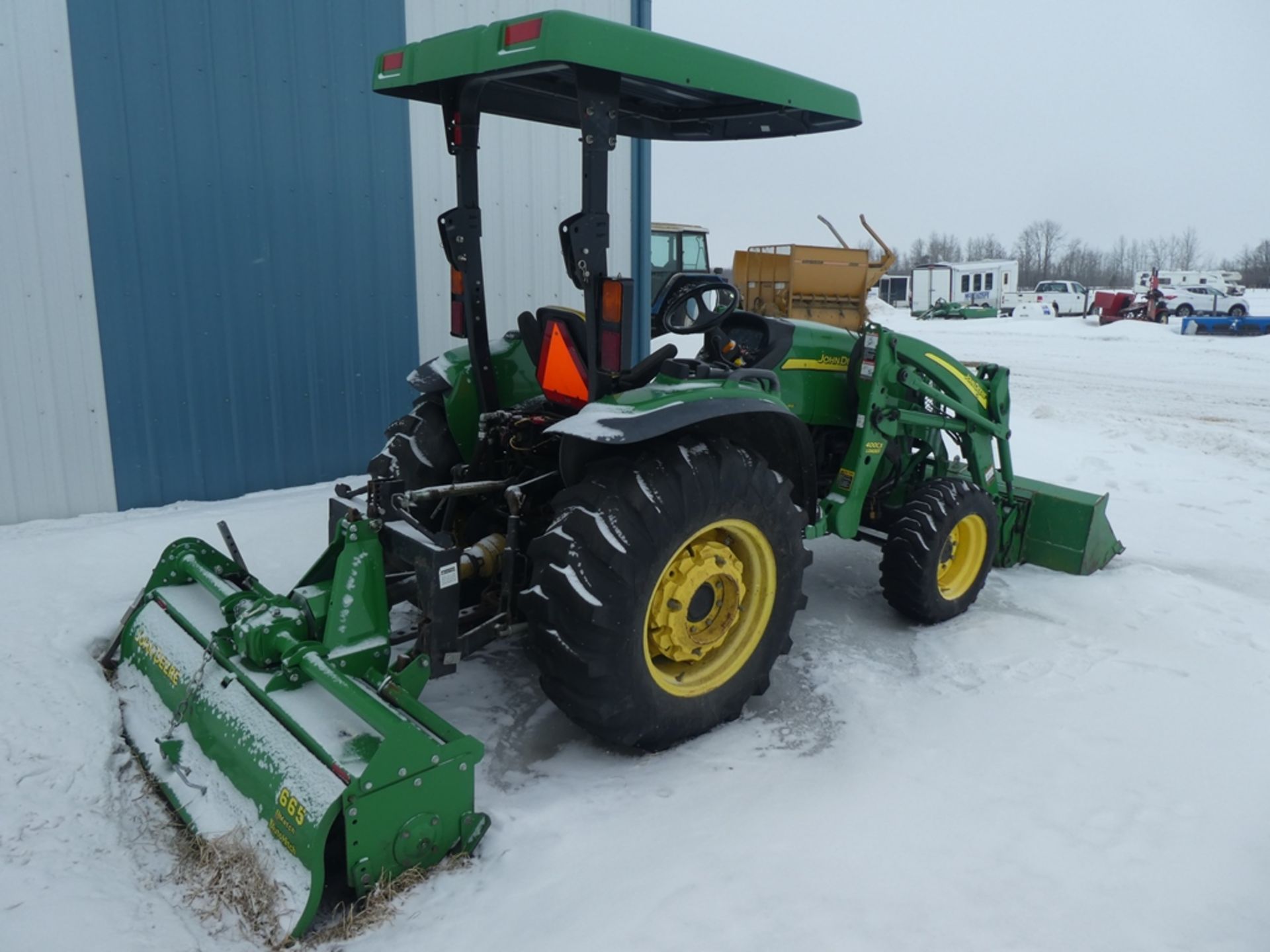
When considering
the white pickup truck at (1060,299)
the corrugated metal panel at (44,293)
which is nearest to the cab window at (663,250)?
the corrugated metal panel at (44,293)

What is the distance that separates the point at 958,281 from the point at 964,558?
120 ft

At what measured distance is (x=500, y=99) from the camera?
12.2 feet

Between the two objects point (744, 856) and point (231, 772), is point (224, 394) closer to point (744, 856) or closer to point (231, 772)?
point (231, 772)

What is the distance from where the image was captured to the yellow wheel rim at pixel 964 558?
4367 mm

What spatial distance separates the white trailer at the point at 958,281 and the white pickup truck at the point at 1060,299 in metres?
2.62

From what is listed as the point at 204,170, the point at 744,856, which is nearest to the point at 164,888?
the point at 744,856

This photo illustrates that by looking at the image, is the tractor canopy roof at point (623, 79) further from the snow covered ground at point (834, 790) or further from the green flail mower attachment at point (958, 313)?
the green flail mower attachment at point (958, 313)

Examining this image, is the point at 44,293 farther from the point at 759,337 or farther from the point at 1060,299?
the point at 1060,299

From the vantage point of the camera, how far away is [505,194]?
22.2ft

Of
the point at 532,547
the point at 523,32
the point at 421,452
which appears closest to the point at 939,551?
the point at 532,547

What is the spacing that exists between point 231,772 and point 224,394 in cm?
371

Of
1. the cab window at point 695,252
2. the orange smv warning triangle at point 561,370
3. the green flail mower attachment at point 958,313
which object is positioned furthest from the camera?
the green flail mower attachment at point 958,313

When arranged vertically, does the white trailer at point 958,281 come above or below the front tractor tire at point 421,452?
above

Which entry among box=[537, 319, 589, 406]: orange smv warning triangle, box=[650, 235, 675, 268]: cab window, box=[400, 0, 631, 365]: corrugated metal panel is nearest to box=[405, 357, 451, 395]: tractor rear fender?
box=[537, 319, 589, 406]: orange smv warning triangle
